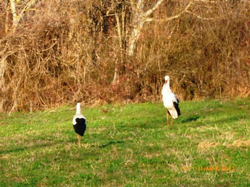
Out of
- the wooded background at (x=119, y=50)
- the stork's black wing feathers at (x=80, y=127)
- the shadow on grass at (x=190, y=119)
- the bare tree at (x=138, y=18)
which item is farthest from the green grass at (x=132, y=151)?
the bare tree at (x=138, y=18)

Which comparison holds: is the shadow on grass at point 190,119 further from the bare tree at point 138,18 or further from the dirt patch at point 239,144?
the bare tree at point 138,18

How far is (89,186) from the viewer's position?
307 inches

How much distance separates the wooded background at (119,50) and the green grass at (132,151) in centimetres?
360

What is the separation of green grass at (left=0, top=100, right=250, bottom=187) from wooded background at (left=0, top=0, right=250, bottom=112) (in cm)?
360

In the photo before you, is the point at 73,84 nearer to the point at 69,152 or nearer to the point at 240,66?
the point at 240,66

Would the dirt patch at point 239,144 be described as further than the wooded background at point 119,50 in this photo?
No

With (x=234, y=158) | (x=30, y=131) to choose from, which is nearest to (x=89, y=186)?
(x=234, y=158)

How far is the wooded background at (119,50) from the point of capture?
20047 mm

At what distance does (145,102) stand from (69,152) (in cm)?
998

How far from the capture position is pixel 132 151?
10.2 metres

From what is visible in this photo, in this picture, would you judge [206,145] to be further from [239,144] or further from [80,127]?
[80,127]

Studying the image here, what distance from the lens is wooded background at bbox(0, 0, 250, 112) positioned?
789 inches

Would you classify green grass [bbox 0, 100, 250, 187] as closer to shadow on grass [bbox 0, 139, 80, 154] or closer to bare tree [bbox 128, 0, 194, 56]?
shadow on grass [bbox 0, 139, 80, 154]

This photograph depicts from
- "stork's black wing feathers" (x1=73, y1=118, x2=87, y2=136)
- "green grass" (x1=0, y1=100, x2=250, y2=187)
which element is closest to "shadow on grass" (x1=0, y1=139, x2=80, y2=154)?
"green grass" (x1=0, y1=100, x2=250, y2=187)
